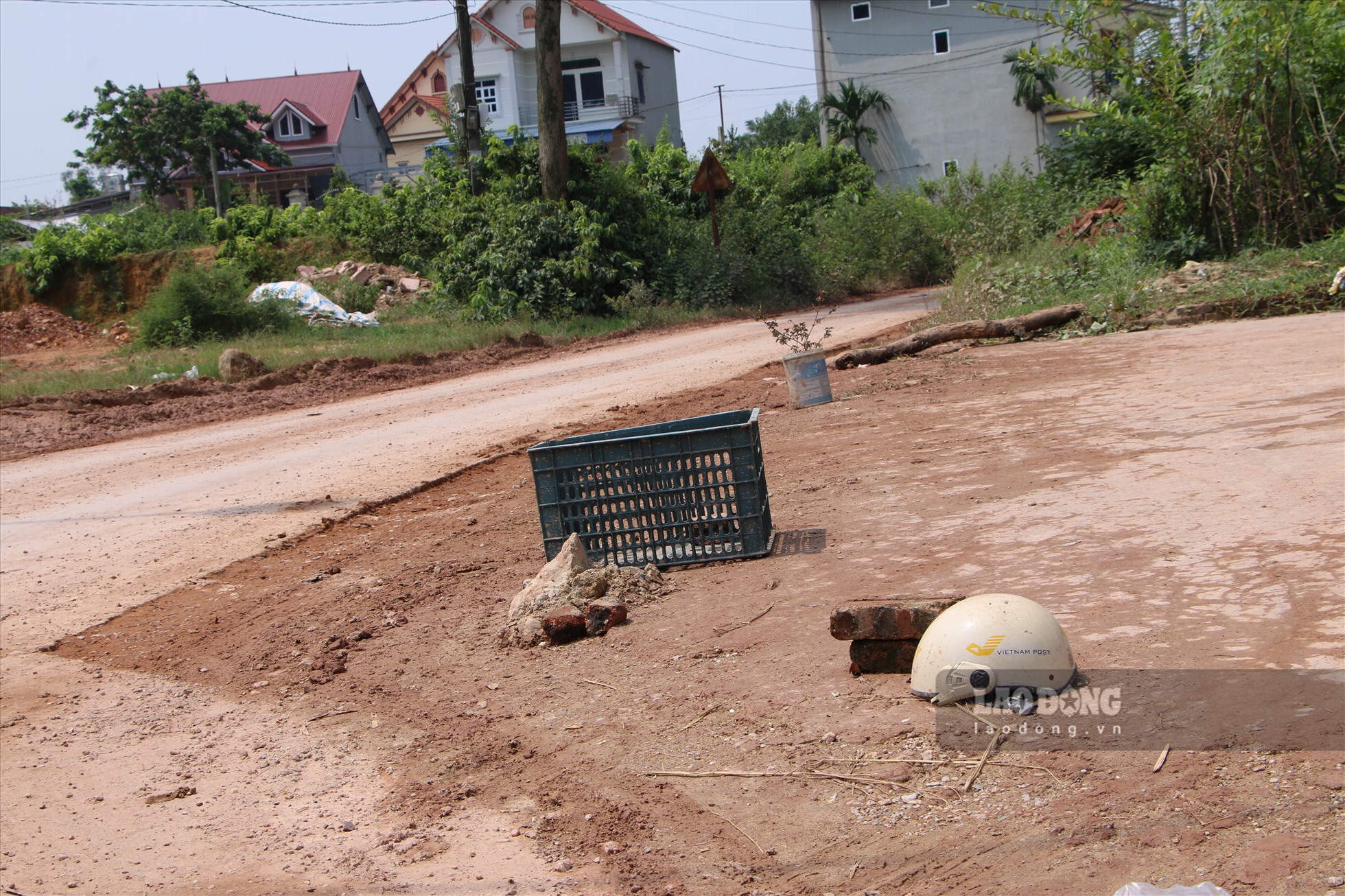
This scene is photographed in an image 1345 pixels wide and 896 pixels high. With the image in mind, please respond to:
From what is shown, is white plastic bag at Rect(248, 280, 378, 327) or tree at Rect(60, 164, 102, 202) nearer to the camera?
white plastic bag at Rect(248, 280, 378, 327)

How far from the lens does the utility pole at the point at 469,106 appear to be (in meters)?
22.8

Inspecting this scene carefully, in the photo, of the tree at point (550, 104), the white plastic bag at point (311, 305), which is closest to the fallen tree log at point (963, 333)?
the tree at point (550, 104)

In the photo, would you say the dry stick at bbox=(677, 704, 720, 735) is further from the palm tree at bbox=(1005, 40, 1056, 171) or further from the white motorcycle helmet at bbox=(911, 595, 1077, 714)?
the palm tree at bbox=(1005, 40, 1056, 171)

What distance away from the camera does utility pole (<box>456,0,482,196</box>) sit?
22781mm

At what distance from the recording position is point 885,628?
3666mm

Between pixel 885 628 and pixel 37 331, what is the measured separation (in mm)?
25351

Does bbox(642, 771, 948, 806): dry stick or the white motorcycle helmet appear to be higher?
the white motorcycle helmet

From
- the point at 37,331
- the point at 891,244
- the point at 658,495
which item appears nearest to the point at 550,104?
the point at 891,244

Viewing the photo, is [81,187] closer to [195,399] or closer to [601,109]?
[601,109]

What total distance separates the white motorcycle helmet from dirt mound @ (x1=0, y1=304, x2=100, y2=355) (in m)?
24.2

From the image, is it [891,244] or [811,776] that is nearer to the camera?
[811,776]

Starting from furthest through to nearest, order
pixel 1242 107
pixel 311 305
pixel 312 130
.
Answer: pixel 312 130 → pixel 311 305 → pixel 1242 107

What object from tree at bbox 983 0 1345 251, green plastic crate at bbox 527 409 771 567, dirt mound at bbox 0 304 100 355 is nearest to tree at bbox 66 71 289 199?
dirt mound at bbox 0 304 100 355

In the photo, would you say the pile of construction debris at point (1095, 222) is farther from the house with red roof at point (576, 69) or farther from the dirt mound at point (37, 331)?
the house with red roof at point (576, 69)
